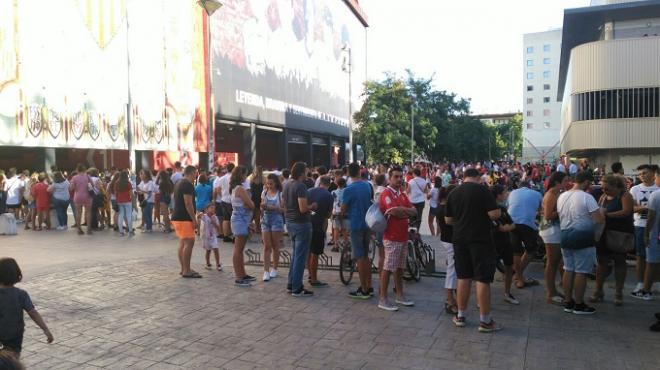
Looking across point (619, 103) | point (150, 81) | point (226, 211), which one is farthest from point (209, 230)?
point (619, 103)

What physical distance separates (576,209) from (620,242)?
0.88m

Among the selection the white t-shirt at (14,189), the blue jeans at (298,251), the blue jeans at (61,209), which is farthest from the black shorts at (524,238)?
the white t-shirt at (14,189)

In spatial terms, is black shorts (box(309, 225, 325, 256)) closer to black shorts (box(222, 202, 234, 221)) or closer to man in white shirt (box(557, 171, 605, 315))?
man in white shirt (box(557, 171, 605, 315))

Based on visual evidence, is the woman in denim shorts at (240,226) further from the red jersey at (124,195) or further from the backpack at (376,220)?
the red jersey at (124,195)

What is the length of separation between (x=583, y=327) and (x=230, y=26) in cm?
2894

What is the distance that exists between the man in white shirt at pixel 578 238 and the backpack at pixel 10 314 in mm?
5774

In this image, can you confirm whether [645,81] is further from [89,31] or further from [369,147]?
[89,31]

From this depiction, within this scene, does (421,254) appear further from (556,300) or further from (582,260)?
(582,260)

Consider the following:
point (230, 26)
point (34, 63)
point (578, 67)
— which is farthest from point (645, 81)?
point (34, 63)

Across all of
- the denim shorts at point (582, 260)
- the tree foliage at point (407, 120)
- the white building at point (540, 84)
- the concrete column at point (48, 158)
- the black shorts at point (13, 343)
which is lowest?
the black shorts at point (13, 343)

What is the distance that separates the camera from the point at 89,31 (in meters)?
21.8

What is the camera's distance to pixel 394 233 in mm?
6766

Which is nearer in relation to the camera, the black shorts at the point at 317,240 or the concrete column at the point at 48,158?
the black shorts at the point at 317,240

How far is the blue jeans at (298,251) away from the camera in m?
7.59
